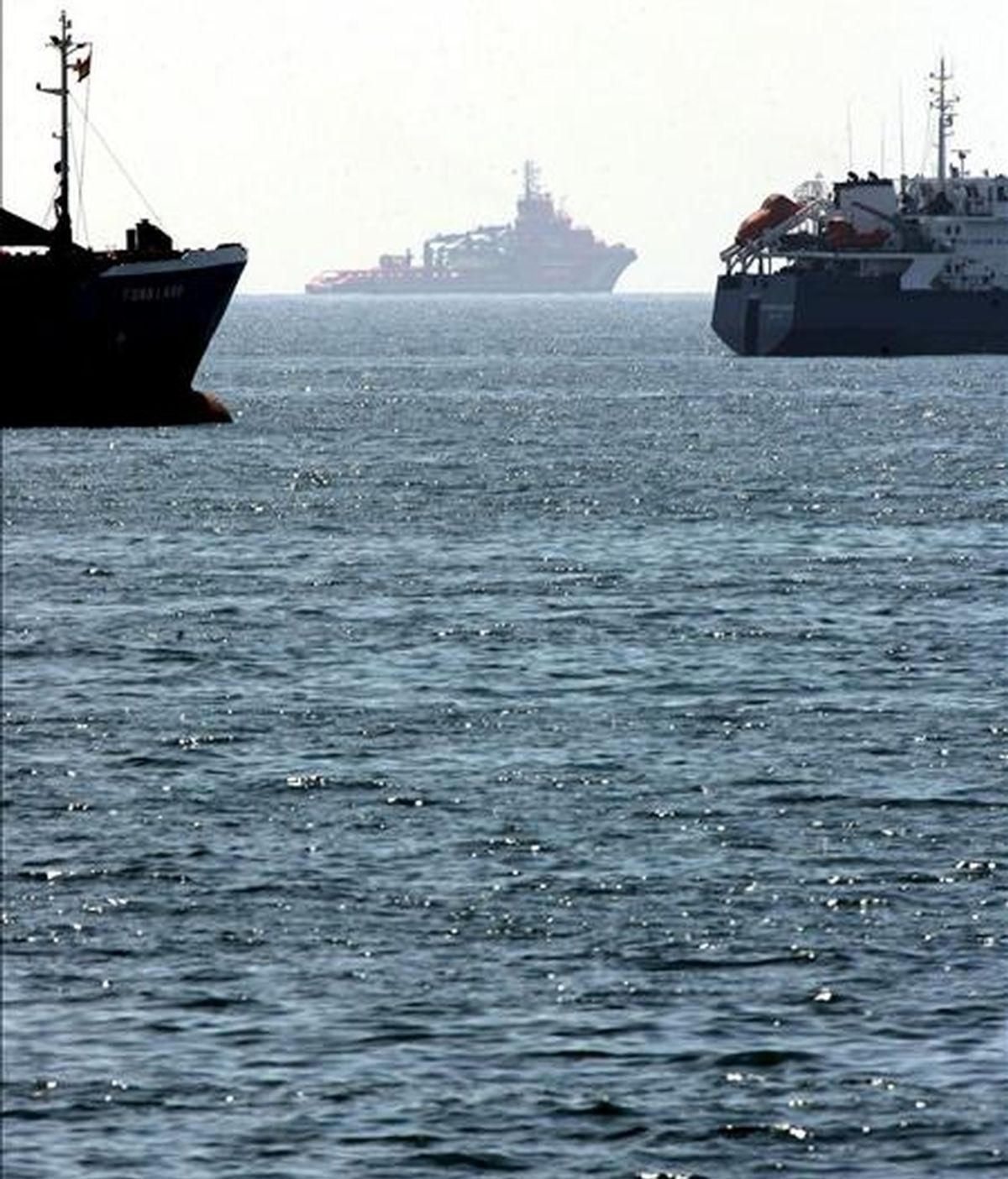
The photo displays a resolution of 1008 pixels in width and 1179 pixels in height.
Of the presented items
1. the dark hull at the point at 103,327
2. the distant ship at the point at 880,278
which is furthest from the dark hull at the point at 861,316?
the dark hull at the point at 103,327

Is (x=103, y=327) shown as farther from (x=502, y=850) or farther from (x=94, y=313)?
(x=502, y=850)

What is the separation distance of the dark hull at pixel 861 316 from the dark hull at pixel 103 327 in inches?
3038

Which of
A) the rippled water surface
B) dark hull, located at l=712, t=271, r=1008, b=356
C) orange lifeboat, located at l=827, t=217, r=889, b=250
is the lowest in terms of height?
the rippled water surface

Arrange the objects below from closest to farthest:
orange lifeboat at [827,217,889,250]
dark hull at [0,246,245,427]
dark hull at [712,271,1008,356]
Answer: dark hull at [0,246,245,427] → dark hull at [712,271,1008,356] → orange lifeboat at [827,217,889,250]

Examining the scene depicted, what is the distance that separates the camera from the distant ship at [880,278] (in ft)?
623

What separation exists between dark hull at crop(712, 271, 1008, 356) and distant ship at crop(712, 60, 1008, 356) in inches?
2.0

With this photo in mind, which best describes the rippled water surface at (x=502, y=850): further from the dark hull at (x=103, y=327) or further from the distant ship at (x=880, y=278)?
the distant ship at (x=880, y=278)

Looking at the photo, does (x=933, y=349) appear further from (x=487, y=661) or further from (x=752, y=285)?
(x=487, y=661)

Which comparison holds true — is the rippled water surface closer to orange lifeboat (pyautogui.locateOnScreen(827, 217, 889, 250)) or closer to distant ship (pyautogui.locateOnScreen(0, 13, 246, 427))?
distant ship (pyautogui.locateOnScreen(0, 13, 246, 427))

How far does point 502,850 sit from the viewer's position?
38.9m

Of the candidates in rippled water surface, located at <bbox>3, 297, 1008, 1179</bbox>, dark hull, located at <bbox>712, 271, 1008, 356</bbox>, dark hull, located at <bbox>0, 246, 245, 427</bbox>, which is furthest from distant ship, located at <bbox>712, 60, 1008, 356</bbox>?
rippled water surface, located at <bbox>3, 297, 1008, 1179</bbox>

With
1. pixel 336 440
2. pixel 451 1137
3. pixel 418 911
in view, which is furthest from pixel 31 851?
pixel 336 440

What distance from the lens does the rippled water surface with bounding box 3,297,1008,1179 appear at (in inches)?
1101

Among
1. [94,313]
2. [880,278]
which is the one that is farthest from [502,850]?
[880,278]
